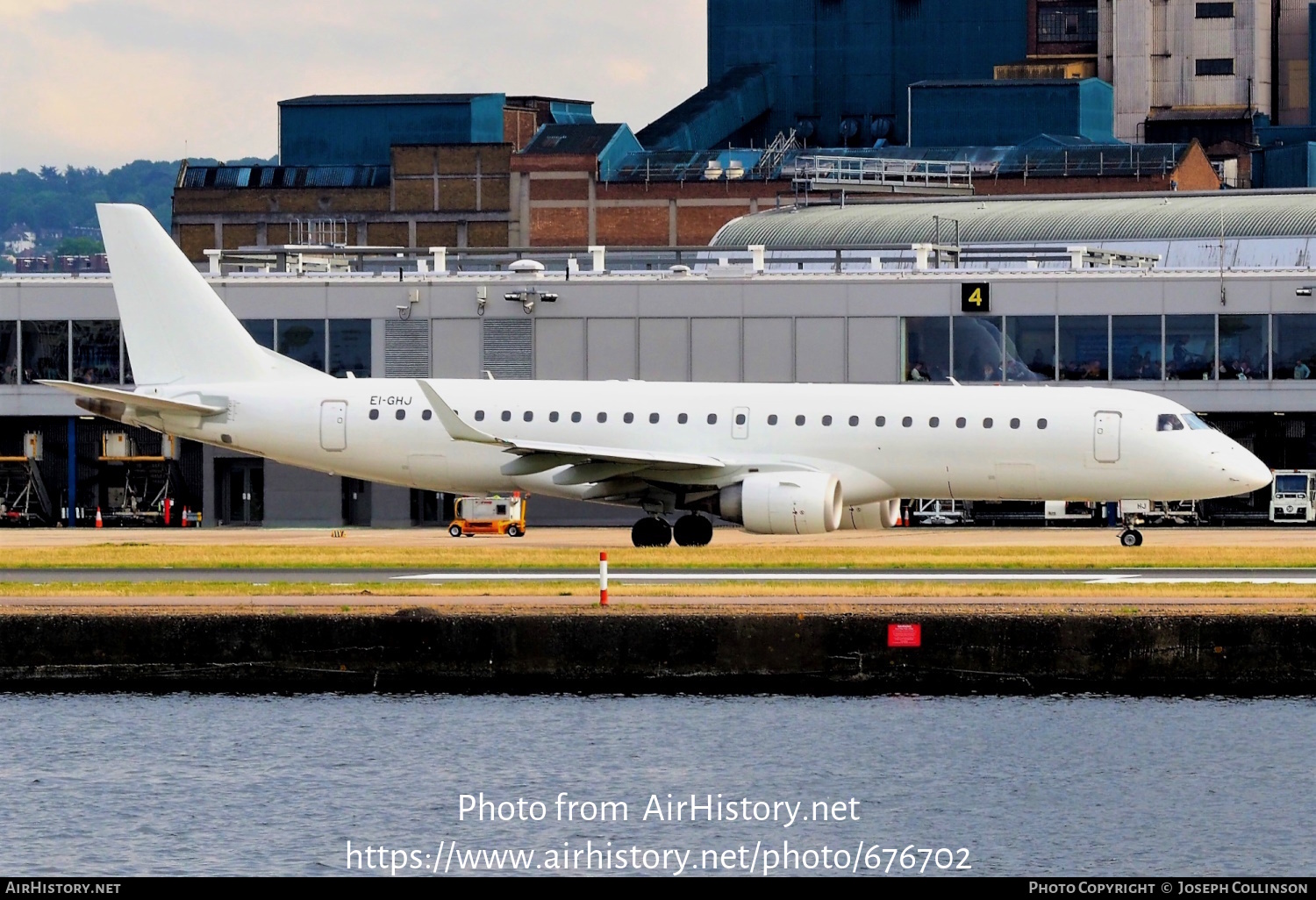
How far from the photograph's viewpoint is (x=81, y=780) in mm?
31188

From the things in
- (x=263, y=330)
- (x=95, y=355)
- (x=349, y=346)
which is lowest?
(x=95, y=355)

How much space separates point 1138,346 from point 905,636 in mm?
40364

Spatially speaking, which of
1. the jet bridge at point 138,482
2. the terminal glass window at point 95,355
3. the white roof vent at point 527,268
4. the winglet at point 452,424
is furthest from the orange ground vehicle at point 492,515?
the terminal glass window at point 95,355

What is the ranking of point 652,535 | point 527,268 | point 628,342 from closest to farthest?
point 652,535
point 628,342
point 527,268

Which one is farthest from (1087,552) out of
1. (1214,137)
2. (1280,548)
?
(1214,137)

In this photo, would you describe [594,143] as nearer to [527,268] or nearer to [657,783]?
[527,268]

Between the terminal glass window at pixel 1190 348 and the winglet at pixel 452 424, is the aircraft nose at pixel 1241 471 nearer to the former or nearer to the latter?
the winglet at pixel 452 424

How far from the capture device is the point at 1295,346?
7388cm

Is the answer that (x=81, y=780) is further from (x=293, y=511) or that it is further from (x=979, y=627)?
(x=293, y=511)

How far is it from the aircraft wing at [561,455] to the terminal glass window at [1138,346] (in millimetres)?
24596

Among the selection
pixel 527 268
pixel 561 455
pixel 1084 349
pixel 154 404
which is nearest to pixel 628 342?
pixel 527 268

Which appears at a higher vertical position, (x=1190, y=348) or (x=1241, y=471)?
(x=1190, y=348)

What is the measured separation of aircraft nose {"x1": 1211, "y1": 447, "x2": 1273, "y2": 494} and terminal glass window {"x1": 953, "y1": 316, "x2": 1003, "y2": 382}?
2228 cm

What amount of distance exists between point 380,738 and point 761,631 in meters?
6.61
